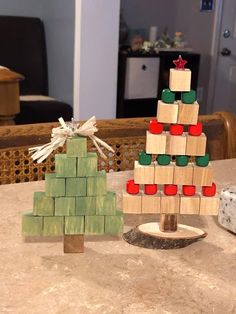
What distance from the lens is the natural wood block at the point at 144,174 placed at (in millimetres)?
818

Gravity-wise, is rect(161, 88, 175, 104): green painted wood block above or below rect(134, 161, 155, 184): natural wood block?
above

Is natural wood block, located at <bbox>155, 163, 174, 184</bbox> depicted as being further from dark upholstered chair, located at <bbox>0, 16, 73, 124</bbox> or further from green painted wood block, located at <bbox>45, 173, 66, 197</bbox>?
dark upholstered chair, located at <bbox>0, 16, 73, 124</bbox>

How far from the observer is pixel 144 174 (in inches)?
32.3

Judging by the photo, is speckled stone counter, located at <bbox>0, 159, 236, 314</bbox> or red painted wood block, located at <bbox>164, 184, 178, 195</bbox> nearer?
speckled stone counter, located at <bbox>0, 159, 236, 314</bbox>

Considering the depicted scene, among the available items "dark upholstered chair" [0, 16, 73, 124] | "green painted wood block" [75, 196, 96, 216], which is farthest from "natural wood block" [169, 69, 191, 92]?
"dark upholstered chair" [0, 16, 73, 124]

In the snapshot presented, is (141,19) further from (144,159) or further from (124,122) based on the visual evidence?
(144,159)

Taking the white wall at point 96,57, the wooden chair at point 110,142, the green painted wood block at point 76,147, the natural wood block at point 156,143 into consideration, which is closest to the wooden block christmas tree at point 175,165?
the natural wood block at point 156,143

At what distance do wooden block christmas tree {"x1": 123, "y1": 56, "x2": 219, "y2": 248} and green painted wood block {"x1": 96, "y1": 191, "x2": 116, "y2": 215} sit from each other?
0.16 feet

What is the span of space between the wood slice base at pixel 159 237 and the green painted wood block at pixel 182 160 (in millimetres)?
139

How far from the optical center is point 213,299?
0.73 m

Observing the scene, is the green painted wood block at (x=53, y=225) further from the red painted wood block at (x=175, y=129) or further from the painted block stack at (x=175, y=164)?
the red painted wood block at (x=175, y=129)

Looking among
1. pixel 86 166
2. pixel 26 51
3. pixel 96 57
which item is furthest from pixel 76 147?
pixel 26 51

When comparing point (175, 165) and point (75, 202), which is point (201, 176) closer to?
point (175, 165)

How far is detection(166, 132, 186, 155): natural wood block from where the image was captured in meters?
0.81
